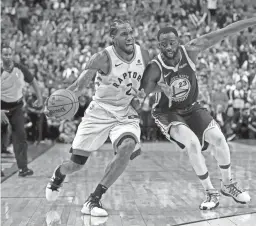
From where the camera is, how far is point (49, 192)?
5.77 meters

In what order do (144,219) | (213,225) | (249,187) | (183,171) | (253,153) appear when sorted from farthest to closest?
(253,153) < (183,171) < (249,187) < (144,219) < (213,225)

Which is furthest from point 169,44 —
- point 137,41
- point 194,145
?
point 137,41

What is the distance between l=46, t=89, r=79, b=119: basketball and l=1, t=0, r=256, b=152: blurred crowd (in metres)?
10.0

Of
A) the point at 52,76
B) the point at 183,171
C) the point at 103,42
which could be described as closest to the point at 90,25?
the point at 103,42

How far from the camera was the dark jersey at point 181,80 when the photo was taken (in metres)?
5.68

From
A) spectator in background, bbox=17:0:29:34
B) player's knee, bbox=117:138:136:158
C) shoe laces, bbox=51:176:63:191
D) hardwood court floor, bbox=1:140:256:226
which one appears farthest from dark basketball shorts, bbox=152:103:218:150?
spectator in background, bbox=17:0:29:34

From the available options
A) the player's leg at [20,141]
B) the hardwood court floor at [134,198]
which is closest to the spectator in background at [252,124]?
the hardwood court floor at [134,198]

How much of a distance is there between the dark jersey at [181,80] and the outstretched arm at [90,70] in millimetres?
509

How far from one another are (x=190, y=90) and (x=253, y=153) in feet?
24.9

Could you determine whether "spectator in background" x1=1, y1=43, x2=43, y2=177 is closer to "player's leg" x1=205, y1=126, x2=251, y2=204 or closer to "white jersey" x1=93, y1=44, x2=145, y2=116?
"white jersey" x1=93, y1=44, x2=145, y2=116

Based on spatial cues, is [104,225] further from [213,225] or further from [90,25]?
[90,25]

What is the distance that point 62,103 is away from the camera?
17.5 ft

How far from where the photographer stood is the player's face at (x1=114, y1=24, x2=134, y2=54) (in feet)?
17.9

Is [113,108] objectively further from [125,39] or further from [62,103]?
[125,39]
